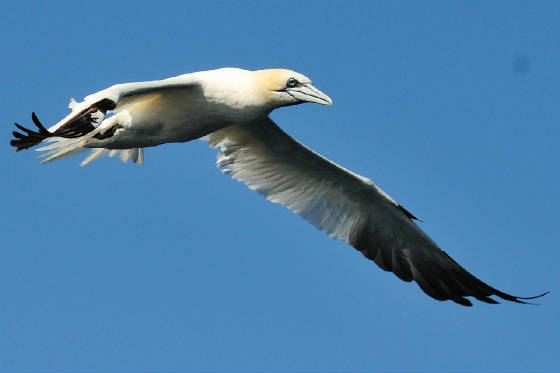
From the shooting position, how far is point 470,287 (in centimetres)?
1600

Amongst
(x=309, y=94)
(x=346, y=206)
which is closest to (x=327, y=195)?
(x=346, y=206)

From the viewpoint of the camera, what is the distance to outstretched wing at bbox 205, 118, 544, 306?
15.9 meters

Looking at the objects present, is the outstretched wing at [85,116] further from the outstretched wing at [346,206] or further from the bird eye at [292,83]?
the outstretched wing at [346,206]

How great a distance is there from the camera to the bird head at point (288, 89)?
43.1 feet

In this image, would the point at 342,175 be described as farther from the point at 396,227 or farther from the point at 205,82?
the point at 205,82

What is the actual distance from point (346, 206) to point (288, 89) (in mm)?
3554

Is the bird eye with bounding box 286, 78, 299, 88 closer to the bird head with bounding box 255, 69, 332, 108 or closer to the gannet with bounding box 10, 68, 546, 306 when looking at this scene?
the bird head with bounding box 255, 69, 332, 108

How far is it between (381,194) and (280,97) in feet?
10.6

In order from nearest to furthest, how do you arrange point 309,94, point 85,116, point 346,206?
point 85,116, point 309,94, point 346,206

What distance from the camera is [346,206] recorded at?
1633 cm

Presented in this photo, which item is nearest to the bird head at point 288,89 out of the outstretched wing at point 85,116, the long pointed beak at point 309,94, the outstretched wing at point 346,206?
the long pointed beak at point 309,94

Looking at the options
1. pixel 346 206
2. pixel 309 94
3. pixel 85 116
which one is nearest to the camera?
pixel 85 116

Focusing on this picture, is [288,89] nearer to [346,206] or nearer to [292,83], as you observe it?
[292,83]

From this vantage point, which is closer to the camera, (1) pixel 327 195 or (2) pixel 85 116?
(2) pixel 85 116
